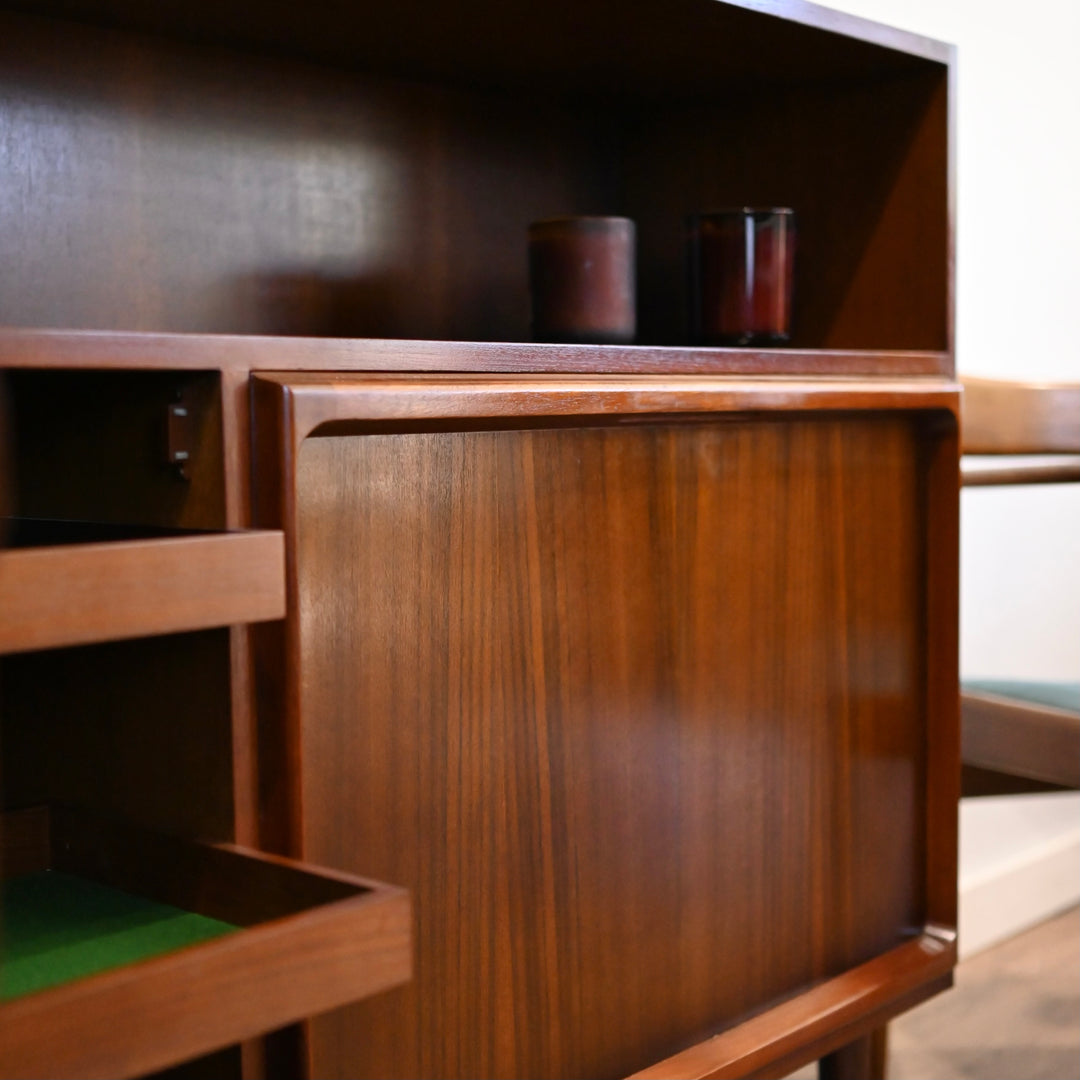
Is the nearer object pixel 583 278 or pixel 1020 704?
pixel 583 278

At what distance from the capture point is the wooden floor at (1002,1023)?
151cm

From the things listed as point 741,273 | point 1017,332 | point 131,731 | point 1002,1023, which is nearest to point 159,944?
point 131,731

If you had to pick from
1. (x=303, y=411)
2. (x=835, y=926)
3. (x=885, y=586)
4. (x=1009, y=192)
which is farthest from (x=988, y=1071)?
(x=303, y=411)

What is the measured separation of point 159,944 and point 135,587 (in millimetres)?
182

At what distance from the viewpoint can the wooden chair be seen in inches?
43.7

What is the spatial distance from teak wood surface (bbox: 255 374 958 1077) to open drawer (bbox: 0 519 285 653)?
0.35 ft

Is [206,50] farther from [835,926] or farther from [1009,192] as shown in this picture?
[1009,192]

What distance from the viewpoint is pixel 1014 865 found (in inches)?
77.2

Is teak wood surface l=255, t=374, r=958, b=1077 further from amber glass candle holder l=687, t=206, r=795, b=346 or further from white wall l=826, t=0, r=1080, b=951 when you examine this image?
white wall l=826, t=0, r=1080, b=951

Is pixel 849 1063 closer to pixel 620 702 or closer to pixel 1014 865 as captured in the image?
pixel 620 702

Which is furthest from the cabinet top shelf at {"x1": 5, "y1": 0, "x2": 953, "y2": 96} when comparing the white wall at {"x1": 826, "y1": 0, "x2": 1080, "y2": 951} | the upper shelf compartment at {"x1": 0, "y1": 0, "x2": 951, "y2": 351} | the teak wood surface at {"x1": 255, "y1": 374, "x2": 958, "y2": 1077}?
the white wall at {"x1": 826, "y1": 0, "x2": 1080, "y2": 951}

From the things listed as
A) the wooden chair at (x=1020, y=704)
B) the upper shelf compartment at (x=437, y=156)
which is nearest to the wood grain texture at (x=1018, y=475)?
the wooden chair at (x=1020, y=704)

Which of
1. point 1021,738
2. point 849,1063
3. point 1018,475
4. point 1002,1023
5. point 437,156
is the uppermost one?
point 437,156

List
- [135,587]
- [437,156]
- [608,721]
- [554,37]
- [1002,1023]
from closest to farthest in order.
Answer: [135,587] → [608,721] → [554,37] → [437,156] → [1002,1023]
